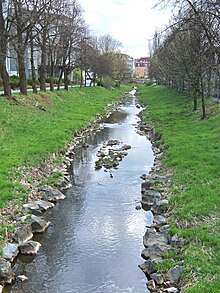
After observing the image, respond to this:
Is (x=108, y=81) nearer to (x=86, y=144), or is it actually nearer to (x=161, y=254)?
(x=86, y=144)

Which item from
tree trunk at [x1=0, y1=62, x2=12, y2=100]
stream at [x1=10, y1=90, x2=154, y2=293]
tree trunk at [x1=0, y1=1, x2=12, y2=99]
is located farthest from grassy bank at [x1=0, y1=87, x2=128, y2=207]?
stream at [x1=10, y1=90, x2=154, y2=293]

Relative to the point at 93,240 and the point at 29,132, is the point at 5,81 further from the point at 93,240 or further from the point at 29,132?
the point at 93,240

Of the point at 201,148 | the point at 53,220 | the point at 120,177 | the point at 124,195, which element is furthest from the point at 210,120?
the point at 53,220

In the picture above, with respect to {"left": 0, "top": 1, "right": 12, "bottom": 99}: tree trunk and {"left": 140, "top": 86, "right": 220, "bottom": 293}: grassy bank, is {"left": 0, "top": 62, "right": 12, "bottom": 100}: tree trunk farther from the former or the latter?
{"left": 140, "top": 86, "right": 220, "bottom": 293}: grassy bank

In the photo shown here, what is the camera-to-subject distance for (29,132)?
21.7 meters

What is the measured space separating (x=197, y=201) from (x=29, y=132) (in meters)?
12.9

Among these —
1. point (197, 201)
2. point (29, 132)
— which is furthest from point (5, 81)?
point (197, 201)

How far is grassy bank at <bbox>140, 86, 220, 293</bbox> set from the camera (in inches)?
312

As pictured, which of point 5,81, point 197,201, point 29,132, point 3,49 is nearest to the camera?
point 197,201

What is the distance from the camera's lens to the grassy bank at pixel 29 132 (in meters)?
14.3

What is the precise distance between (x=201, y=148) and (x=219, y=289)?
461 inches

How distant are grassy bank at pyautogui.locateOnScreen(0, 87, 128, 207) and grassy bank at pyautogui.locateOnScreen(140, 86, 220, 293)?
18.2ft

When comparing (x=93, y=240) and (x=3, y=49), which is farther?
(x=3, y=49)

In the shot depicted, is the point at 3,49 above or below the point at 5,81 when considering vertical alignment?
above
